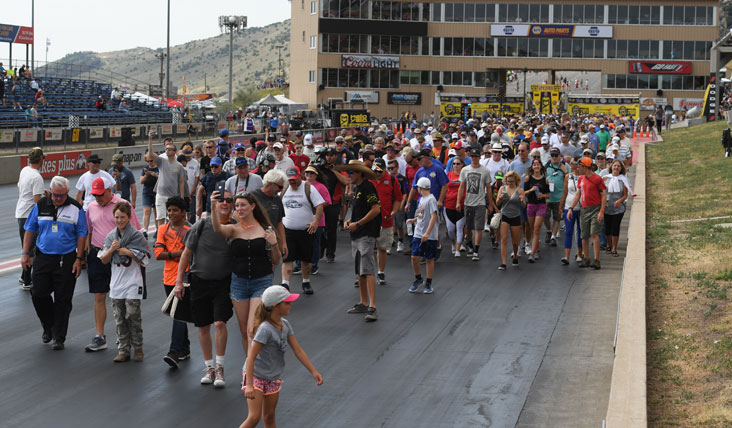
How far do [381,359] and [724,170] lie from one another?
22061 mm

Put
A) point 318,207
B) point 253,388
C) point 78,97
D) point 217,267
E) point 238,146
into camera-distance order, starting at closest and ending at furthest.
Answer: point 253,388 → point 217,267 → point 318,207 → point 238,146 → point 78,97

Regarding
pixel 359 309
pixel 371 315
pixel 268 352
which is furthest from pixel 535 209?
pixel 268 352

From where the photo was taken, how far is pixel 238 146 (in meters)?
16.3

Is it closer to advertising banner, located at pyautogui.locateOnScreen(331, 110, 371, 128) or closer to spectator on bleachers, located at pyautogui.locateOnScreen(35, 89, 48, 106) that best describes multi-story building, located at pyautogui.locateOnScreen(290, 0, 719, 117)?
advertising banner, located at pyautogui.locateOnScreen(331, 110, 371, 128)

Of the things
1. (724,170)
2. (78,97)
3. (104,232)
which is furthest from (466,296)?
(78,97)

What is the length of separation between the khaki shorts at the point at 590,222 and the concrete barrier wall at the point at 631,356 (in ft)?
2.33

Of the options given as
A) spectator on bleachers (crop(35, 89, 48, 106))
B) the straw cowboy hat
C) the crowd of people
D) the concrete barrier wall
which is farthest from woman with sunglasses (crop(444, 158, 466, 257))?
spectator on bleachers (crop(35, 89, 48, 106))

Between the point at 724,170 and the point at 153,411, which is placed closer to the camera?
the point at 153,411

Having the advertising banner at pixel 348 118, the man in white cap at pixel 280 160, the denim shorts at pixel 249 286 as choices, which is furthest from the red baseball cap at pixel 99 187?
the advertising banner at pixel 348 118

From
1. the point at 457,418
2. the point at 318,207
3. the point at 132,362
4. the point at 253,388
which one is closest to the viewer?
the point at 253,388

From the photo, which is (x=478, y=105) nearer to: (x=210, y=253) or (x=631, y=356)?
(x=631, y=356)

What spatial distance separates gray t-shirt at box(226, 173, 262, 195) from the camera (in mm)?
13727

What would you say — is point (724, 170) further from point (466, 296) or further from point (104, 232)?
point (104, 232)

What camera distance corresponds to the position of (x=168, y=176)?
16.7m
